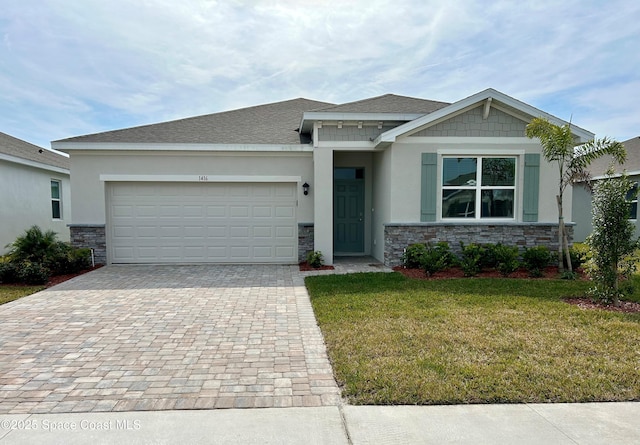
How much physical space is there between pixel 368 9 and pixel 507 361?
731 centimetres

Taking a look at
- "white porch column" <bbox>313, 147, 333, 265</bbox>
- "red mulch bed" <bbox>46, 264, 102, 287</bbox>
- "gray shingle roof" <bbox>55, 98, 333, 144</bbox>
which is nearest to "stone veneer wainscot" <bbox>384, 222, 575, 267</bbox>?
"white porch column" <bbox>313, 147, 333, 265</bbox>

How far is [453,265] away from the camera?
9.04m

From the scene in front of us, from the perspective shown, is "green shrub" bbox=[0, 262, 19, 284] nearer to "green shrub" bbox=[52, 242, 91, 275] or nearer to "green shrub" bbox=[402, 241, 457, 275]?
"green shrub" bbox=[52, 242, 91, 275]

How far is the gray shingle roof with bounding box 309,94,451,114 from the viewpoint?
9.76 metres

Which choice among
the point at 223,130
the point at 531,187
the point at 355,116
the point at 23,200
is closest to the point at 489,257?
the point at 531,187

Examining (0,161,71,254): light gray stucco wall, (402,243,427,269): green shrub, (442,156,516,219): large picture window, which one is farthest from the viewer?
(0,161,71,254): light gray stucco wall

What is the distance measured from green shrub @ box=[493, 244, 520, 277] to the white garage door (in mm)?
5205

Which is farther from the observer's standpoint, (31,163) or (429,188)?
(31,163)

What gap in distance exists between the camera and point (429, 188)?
9375 mm

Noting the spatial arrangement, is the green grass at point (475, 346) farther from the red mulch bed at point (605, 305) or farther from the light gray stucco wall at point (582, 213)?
the light gray stucco wall at point (582, 213)

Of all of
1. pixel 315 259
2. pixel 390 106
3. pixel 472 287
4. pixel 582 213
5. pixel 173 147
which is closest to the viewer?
pixel 472 287

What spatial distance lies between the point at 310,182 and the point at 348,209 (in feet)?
6.17

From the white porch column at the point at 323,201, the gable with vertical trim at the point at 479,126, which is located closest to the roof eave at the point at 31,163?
the white porch column at the point at 323,201

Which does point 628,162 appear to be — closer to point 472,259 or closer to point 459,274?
point 472,259
